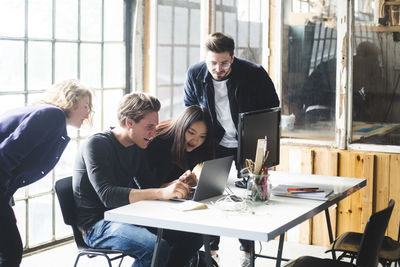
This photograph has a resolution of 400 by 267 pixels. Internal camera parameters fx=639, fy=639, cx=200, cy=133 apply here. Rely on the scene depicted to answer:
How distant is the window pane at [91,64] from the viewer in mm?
5145

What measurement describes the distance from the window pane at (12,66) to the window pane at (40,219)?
0.87 m

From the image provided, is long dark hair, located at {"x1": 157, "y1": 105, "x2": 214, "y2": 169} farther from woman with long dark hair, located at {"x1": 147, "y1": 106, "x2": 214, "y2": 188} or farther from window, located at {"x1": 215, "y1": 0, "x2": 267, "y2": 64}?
window, located at {"x1": 215, "y1": 0, "x2": 267, "y2": 64}

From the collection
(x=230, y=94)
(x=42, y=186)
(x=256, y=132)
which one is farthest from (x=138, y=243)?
(x=42, y=186)

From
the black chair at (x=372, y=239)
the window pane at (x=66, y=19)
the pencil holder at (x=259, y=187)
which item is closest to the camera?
the black chair at (x=372, y=239)

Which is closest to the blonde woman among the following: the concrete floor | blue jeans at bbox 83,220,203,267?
blue jeans at bbox 83,220,203,267

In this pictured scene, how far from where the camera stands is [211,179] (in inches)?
127

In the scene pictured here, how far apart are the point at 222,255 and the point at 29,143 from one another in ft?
7.30

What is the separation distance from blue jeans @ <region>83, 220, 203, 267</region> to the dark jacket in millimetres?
1020

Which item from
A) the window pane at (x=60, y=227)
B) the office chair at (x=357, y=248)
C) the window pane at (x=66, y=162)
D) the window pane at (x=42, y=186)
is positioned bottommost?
the window pane at (x=60, y=227)

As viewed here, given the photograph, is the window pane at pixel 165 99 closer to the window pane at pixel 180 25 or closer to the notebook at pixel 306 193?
the window pane at pixel 180 25

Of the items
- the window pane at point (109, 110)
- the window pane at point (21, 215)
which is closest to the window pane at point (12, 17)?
the window pane at point (109, 110)

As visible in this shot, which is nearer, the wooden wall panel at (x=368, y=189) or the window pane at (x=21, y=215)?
the window pane at (x=21, y=215)

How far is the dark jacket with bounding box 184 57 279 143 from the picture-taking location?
13.4 feet

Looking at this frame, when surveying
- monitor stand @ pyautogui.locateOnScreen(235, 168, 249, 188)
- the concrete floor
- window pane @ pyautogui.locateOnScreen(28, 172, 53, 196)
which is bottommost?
the concrete floor
